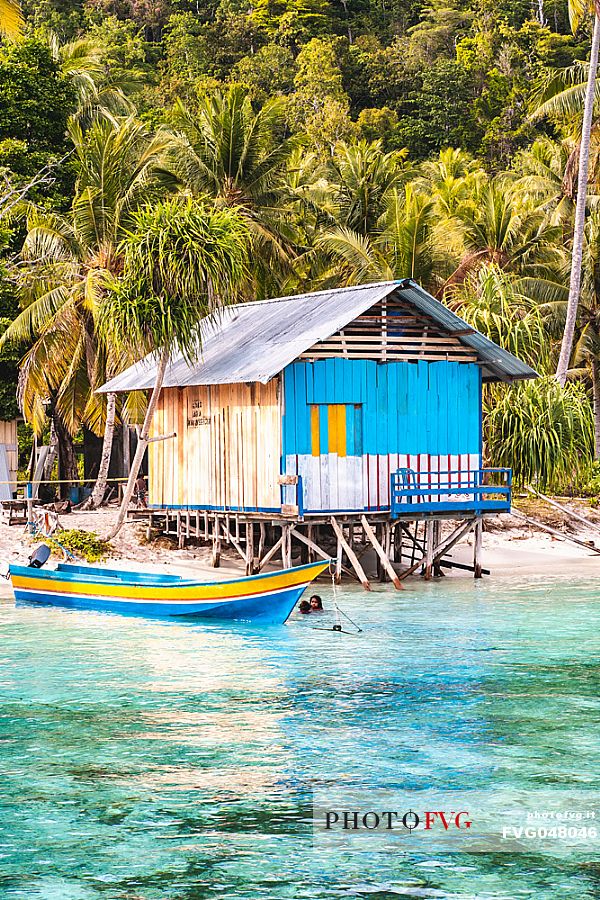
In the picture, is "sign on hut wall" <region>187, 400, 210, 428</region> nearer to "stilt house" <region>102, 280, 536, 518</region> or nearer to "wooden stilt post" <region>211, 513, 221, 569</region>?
"stilt house" <region>102, 280, 536, 518</region>

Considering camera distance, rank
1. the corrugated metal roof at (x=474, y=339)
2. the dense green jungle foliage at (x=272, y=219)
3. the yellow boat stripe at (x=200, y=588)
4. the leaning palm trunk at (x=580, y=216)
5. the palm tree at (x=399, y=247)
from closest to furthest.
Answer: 1. the yellow boat stripe at (x=200, y=588)
2. the corrugated metal roof at (x=474, y=339)
3. the dense green jungle foliage at (x=272, y=219)
4. the leaning palm trunk at (x=580, y=216)
5. the palm tree at (x=399, y=247)

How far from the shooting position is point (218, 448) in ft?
82.1

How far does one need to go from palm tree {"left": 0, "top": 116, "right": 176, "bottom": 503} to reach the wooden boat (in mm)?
9884

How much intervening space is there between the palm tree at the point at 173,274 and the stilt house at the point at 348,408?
1194mm

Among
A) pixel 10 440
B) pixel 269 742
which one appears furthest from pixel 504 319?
pixel 269 742

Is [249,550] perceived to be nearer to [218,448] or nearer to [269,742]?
[218,448]

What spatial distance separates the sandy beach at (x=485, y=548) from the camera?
2653 cm

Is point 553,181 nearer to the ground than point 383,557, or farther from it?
farther from it

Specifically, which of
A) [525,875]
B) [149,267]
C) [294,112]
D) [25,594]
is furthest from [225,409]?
[294,112]

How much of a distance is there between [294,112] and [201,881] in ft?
168

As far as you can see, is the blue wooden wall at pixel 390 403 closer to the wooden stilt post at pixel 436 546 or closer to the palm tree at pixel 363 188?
the wooden stilt post at pixel 436 546

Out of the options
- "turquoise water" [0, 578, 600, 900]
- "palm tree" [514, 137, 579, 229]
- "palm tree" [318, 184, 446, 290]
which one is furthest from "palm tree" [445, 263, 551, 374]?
"turquoise water" [0, 578, 600, 900]

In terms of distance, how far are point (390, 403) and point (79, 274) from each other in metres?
11.5

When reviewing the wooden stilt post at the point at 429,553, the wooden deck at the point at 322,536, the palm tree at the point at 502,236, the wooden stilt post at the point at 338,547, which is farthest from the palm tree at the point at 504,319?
the wooden stilt post at the point at 338,547
